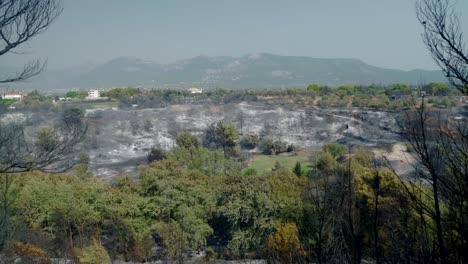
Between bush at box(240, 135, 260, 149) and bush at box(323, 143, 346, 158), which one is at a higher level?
bush at box(323, 143, 346, 158)

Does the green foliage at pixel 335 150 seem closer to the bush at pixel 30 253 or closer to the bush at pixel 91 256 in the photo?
the bush at pixel 91 256

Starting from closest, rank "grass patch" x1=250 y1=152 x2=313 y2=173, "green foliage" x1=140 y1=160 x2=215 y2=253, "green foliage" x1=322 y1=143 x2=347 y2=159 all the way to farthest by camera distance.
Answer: "green foliage" x1=140 y1=160 x2=215 y2=253 → "green foliage" x1=322 y1=143 x2=347 y2=159 → "grass patch" x1=250 y1=152 x2=313 y2=173

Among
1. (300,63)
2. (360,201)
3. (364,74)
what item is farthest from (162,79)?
(360,201)

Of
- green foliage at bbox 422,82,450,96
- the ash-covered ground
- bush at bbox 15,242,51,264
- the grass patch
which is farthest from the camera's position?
green foliage at bbox 422,82,450,96

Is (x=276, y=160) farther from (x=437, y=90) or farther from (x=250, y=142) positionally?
(x=437, y=90)

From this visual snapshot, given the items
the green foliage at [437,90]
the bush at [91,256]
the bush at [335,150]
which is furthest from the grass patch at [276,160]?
the green foliage at [437,90]

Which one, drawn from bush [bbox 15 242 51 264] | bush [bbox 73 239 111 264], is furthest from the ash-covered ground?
bush [bbox 73 239 111 264]

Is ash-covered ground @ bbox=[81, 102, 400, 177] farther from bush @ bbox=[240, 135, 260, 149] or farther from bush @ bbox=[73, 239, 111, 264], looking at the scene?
bush @ bbox=[73, 239, 111, 264]
